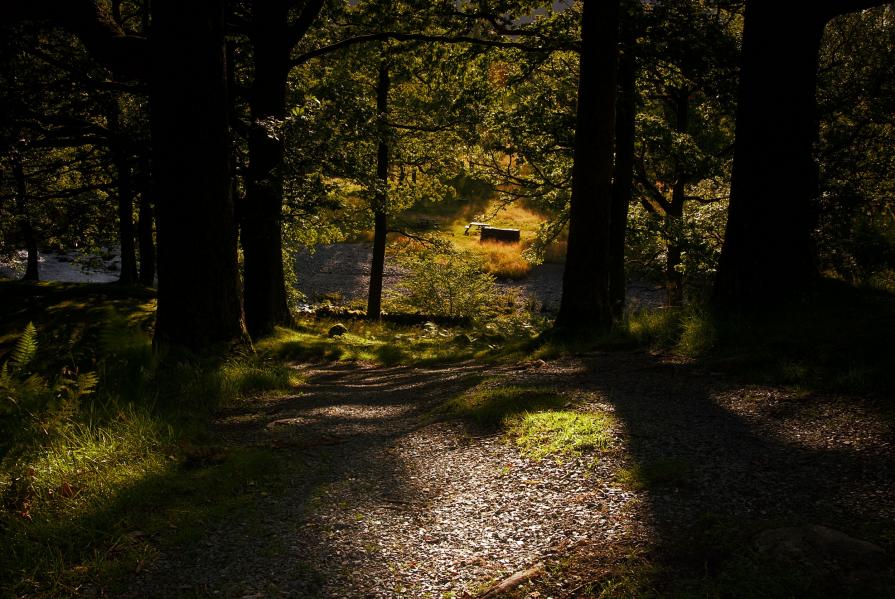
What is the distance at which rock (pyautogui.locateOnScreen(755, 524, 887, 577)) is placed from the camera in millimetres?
2412

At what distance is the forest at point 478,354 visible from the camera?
2.96 meters

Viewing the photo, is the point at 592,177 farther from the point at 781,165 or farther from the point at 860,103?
the point at 860,103

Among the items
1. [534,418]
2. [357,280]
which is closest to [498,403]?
[534,418]

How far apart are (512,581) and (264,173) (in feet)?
38.5

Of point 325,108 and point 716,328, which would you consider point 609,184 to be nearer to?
point 716,328

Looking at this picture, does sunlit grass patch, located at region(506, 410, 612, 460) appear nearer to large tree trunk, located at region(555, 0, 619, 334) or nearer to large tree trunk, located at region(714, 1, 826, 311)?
large tree trunk, located at region(714, 1, 826, 311)

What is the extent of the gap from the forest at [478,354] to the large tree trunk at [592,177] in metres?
0.05

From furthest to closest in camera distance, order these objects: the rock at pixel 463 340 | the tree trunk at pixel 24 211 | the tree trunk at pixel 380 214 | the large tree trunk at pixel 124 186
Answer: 1. the tree trunk at pixel 380 214
2. the tree trunk at pixel 24 211
3. the rock at pixel 463 340
4. the large tree trunk at pixel 124 186

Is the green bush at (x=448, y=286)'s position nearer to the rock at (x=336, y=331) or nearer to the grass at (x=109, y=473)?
the rock at (x=336, y=331)

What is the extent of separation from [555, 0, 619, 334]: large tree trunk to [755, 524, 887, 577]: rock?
671 cm

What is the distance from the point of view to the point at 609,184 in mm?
9539

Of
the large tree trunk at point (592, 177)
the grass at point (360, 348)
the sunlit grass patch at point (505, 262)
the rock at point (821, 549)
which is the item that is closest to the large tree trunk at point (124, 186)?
the grass at point (360, 348)

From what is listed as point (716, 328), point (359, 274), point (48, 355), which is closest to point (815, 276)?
point (716, 328)

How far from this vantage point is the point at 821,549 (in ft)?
8.31
